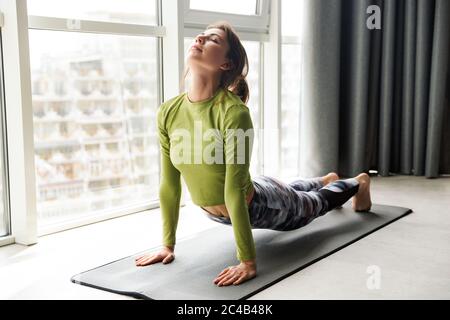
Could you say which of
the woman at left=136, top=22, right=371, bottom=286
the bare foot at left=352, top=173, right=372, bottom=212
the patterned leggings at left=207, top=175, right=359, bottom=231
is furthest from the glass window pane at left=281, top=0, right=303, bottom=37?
the woman at left=136, top=22, right=371, bottom=286

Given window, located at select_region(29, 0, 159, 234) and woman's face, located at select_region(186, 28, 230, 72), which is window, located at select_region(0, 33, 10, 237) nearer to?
window, located at select_region(29, 0, 159, 234)

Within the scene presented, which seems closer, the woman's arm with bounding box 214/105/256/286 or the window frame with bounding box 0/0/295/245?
the woman's arm with bounding box 214/105/256/286

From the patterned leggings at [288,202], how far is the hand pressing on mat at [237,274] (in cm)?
23

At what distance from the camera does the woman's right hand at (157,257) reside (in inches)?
86.4

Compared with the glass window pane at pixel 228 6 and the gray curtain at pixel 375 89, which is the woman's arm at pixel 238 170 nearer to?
the glass window pane at pixel 228 6

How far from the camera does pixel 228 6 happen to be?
353cm

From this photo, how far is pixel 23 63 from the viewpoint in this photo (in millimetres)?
2395

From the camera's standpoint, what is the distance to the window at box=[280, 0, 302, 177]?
12.9 ft

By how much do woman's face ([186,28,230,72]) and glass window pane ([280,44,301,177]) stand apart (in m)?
1.95

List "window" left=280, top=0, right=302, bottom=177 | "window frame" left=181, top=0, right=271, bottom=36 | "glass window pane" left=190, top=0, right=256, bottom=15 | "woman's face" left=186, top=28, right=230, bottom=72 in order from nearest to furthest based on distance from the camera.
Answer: "woman's face" left=186, top=28, right=230, bottom=72 → "window frame" left=181, top=0, right=271, bottom=36 → "glass window pane" left=190, top=0, right=256, bottom=15 → "window" left=280, top=0, right=302, bottom=177

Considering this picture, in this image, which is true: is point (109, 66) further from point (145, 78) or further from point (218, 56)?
point (218, 56)

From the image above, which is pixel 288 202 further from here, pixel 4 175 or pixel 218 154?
pixel 4 175

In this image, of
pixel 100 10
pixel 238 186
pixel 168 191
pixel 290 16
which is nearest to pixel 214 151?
pixel 238 186
